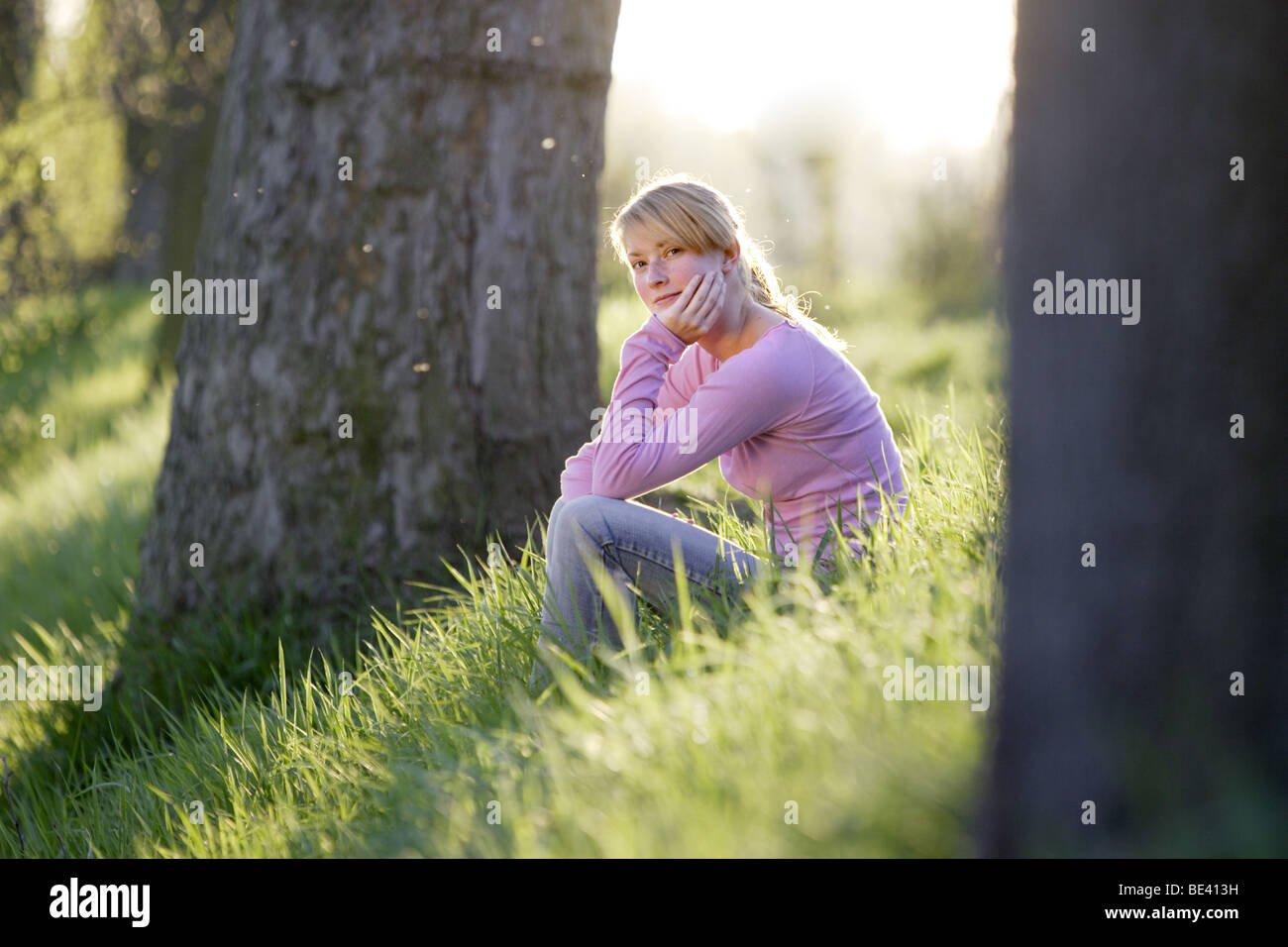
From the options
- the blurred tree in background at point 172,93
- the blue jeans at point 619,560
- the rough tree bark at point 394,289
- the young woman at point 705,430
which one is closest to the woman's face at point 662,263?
the young woman at point 705,430

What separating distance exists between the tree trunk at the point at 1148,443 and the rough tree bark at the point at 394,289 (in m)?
2.77

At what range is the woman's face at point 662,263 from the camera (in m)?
3.14

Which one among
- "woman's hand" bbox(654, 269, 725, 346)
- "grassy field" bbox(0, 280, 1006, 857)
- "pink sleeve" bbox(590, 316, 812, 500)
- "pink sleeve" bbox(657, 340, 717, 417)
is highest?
"woman's hand" bbox(654, 269, 725, 346)

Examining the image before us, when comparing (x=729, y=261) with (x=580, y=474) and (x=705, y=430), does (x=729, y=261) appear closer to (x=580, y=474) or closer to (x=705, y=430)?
(x=705, y=430)

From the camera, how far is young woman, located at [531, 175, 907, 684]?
2871mm

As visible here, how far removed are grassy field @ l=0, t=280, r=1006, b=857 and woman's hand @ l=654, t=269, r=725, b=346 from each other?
636 mm

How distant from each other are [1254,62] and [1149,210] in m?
0.24

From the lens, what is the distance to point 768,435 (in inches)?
122

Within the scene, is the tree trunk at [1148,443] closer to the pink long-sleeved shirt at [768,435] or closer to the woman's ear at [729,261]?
the pink long-sleeved shirt at [768,435]

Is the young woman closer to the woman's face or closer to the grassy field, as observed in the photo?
the woman's face

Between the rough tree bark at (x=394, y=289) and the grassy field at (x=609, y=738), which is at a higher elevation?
the rough tree bark at (x=394, y=289)

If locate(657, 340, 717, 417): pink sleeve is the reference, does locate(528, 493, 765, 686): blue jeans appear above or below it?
below

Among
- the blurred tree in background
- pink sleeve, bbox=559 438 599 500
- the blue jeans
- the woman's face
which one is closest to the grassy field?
the blue jeans
